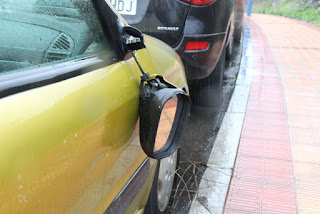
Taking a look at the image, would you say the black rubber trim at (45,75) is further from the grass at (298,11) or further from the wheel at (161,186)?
the grass at (298,11)

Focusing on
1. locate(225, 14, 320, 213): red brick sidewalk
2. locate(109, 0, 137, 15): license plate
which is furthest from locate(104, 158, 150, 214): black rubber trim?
locate(109, 0, 137, 15): license plate

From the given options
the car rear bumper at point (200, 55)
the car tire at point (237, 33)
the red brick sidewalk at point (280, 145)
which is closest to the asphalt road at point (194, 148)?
the red brick sidewalk at point (280, 145)

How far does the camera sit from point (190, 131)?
394 centimetres

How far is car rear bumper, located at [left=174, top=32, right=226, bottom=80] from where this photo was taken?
3.44 metres

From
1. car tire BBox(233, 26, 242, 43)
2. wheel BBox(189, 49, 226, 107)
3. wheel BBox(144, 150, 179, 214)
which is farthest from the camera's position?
car tire BBox(233, 26, 242, 43)

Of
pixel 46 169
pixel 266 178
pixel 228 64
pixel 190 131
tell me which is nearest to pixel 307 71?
pixel 228 64

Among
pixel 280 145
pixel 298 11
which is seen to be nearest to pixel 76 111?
pixel 280 145

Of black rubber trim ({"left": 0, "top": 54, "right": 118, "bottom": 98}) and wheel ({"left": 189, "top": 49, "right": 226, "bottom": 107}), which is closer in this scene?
black rubber trim ({"left": 0, "top": 54, "right": 118, "bottom": 98})

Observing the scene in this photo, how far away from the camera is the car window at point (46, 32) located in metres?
1.17

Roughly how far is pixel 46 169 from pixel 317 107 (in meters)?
4.44

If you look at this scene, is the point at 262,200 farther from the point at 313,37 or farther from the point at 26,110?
the point at 313,37

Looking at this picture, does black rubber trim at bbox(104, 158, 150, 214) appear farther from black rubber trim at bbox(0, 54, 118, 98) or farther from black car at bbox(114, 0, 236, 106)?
black car at bbox(114, 0, 236, 106)

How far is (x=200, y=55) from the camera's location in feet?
11.6

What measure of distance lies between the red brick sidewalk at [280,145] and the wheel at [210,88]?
1.56 feet
